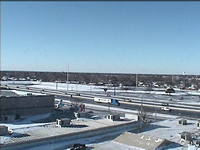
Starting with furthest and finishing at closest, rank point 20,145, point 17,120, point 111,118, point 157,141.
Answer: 1. point 17,120
2. point 111,118
3. point 157,141
4. point 20,145

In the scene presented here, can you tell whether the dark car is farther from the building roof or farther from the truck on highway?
the truck on highway

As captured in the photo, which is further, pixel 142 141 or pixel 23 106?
pixel 23 106

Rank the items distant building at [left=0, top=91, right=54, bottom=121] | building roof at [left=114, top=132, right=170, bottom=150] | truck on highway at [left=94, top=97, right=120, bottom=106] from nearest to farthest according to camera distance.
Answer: building roof at [left=114, top=132, right=170, bottom=150], distant building at [left=0, top=91, right=54, bottom=121], truck on highway at [left=94, top=97, right=120, bottom=106]

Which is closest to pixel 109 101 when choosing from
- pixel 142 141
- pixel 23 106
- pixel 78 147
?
pixel 23 106

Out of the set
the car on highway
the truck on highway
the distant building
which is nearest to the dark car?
the car on highway

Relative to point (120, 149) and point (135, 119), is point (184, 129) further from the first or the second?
point (120, 149)

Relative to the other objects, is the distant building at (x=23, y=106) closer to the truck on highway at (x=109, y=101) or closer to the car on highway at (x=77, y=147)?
the truck on highway at (x=109, y=101)

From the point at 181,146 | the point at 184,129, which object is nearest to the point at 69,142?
the point at 181,146

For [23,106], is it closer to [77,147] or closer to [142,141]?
[77,147]
